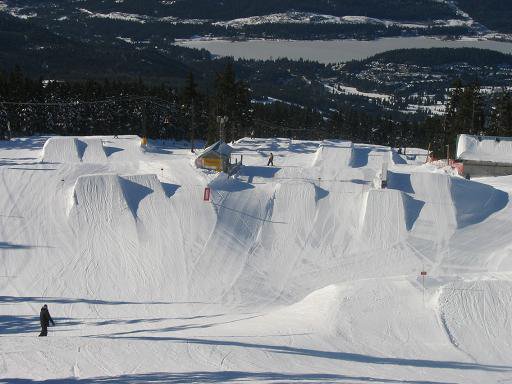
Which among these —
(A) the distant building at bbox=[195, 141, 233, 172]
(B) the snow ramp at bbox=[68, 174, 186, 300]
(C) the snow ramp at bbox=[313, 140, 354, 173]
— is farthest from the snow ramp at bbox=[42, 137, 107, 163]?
(C) the snow ramp at bbox=[313, 140, 354, 173]

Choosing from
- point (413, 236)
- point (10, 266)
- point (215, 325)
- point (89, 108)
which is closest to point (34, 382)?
point (215, 325)

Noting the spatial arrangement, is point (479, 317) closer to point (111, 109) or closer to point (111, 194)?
point (111, 194)

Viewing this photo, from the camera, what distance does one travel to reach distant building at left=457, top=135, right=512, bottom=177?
4438 centimetres

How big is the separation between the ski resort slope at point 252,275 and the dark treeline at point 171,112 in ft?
67.1

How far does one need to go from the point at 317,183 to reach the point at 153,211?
9.23 meters

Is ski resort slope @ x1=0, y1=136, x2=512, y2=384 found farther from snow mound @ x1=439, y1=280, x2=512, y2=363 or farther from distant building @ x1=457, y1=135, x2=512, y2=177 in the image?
distant building @ x1=457, y1=135, x2=512, y2=177

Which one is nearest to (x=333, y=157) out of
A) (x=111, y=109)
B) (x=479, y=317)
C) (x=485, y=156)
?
(x=485, y=156)

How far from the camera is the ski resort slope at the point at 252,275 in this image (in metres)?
18.2

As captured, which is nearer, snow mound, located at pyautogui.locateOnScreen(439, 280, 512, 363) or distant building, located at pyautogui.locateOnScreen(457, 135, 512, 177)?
snow mound, located at pyautogui.locateOnScreen(439, 280, 512, 363)

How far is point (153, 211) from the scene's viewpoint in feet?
102

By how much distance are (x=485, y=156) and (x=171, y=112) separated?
38896mm

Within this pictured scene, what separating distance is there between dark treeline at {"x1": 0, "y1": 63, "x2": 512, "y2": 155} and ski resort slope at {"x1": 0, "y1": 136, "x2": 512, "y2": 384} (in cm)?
2045

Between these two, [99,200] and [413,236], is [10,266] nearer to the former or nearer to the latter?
[99,200]

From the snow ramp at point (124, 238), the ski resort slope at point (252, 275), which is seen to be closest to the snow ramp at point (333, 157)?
the ski resort slope at point (252, 275)
